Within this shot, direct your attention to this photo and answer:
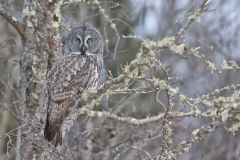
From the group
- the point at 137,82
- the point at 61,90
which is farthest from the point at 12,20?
A: the point at 137,82

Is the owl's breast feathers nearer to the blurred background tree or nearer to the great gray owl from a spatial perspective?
the great gray owl

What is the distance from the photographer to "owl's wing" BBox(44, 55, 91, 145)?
19.6 ft

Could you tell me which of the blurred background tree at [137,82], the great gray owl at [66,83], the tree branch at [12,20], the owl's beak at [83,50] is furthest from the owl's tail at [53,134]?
the tree branch at [12,20]

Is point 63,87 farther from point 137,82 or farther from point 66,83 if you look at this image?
point 137,82

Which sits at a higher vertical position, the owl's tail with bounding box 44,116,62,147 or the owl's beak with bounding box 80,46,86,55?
the owl's beak with bounding box 80,46,86,55

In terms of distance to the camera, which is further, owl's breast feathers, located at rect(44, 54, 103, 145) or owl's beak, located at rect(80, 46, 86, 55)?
owl's beak, located at rect(80, 46, 86, 55)

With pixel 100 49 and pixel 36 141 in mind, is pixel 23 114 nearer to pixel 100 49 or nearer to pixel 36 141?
pixel 36 141

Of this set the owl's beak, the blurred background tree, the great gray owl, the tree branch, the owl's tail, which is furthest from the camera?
the owl's beak

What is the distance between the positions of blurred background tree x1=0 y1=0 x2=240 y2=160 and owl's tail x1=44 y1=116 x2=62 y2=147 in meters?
0.12

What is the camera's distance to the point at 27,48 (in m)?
5.20

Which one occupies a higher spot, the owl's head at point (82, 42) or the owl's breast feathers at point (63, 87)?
the owl's head at point (82, 42)

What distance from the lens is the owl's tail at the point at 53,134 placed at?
19.1 ft

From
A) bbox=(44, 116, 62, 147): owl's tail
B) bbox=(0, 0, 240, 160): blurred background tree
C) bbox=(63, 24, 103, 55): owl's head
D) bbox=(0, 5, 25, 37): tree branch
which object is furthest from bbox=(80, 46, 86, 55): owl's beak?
bbox=(0, 5, 25, 37): tree branch

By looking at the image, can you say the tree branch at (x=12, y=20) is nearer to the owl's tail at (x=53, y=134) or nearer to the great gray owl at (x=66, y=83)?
the great gray owl at (x=66, y=83)
